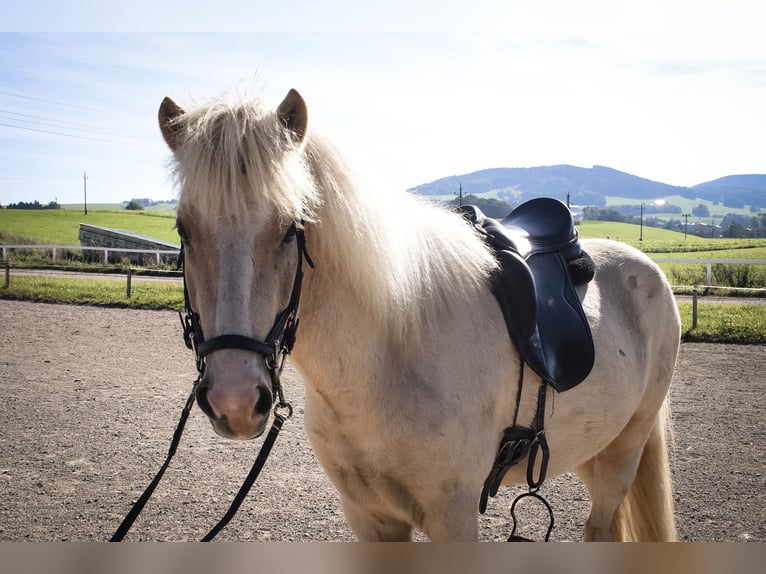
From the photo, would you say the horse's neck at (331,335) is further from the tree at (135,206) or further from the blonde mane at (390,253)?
the tree at (135,206)

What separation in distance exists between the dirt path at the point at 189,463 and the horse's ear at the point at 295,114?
2839 millimetres

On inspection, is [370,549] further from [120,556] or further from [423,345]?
[423,345]

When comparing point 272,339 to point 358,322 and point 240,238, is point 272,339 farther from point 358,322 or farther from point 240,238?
point 358,322

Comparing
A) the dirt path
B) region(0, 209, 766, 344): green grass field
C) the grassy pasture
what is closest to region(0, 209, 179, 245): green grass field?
region(0, 209, 766, 344): green grass field

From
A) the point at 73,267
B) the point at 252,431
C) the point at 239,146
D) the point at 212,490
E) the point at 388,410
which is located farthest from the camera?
the point at 73,267

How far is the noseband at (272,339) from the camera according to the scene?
1420 millimetres

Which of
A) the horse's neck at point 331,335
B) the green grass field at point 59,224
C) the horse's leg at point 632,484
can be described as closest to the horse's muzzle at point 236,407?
the horse's neck at point 331,335

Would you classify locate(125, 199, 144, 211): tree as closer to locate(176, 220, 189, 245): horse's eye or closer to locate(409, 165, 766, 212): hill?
locate(176, 220, 189, 245): horse's eye

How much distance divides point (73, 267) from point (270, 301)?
20.2m

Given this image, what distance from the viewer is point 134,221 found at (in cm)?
2225

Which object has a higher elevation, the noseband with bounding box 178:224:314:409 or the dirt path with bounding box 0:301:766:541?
the noseband with bounding box 178:224:314:409

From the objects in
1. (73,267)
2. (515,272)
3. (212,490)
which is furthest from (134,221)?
(515,272)

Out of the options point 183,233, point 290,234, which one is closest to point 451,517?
point 290,234

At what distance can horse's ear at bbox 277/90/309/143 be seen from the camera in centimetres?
166
